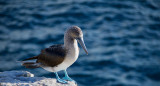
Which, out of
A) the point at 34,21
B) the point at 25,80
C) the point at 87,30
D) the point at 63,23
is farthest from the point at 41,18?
the point at 25,80

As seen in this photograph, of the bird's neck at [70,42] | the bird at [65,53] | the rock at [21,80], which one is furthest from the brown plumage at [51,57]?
the rock at [21,80]

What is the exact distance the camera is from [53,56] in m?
6.52

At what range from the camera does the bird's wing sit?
644 centimetres

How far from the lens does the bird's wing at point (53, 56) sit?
6.44 meters

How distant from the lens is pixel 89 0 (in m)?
14.2

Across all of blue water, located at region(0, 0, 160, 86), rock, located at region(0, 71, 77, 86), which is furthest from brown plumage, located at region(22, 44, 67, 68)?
blue water, located at region(0, 0, 160, 86)

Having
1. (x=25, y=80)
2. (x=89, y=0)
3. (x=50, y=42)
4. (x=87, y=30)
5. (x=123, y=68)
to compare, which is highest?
(x=89, y=0)

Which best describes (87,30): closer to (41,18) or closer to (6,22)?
(41,18)

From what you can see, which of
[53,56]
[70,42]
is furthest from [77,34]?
[53,56]

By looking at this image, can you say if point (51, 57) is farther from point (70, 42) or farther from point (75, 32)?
point (75, 32)

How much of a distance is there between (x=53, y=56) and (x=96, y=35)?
18.9ft

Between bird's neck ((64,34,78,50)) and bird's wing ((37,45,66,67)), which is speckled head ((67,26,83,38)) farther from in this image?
bird's wing ((37,45,66,67))

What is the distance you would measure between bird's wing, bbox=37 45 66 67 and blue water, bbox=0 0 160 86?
382cm

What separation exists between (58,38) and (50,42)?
1.42 ft
